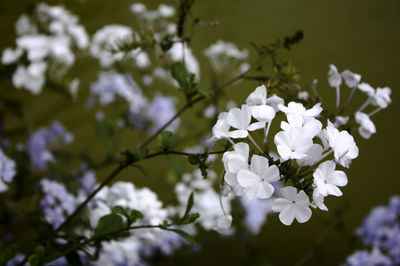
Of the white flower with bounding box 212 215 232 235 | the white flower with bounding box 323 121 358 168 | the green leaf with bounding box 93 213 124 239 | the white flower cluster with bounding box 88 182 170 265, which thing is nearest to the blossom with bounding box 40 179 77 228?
the white flower cluster with bounding box 88 182 170 265

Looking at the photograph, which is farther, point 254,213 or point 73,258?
point 254,213

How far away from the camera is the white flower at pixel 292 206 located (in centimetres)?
32

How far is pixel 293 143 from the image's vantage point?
32 centimetres

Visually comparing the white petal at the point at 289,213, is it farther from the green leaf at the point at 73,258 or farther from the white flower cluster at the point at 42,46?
the white flower cluster at the point at 42,46

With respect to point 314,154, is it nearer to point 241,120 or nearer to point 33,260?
point 241,120

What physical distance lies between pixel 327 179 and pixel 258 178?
0.18 ft

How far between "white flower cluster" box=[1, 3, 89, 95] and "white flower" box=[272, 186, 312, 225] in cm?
56

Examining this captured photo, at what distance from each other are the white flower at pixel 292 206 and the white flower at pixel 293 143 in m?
0.03

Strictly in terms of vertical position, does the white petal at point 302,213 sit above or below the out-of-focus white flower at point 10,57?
below

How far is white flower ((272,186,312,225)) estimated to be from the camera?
0.32m

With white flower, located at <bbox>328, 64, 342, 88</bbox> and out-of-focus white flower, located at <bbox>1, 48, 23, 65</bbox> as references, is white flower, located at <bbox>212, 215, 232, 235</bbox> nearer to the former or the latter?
white flower, located at <bbox>328, 64, 342, 88</bbox>

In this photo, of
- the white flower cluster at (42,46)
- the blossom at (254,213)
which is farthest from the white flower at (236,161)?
the blossom at (254,213)

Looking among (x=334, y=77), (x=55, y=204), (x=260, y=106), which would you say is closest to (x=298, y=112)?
(x=260, y=106)

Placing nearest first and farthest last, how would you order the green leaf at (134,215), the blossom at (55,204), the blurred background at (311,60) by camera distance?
1. the green leaf at (134,215)
2. the blossom at (55,204)
3. the blurred background at (311,60)
